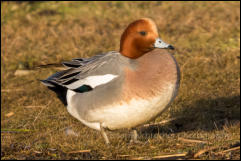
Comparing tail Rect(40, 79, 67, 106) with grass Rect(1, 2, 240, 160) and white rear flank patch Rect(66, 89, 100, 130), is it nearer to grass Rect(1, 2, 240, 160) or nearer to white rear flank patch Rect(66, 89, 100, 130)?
white rear flank patch Rect(66, 89, 100, 130)

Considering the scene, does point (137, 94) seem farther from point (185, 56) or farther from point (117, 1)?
point (117, 1)

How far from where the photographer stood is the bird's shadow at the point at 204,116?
525 centimetres

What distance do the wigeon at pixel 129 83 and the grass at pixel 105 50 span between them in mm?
277

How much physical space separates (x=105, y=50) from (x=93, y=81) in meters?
4.34

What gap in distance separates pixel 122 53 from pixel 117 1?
23.1 feet

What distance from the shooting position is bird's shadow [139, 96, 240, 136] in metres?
5.25

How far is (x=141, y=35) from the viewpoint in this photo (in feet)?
12.0

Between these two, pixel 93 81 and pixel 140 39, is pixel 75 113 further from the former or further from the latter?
pixel 140 39

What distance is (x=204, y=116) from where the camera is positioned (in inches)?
219

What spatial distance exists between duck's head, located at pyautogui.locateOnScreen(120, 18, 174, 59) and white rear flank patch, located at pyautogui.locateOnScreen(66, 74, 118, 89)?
28cm

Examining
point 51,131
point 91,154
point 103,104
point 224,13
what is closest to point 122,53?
point 103,104

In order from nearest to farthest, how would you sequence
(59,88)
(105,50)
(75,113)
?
(75,113)
(59,88)
(105,50)

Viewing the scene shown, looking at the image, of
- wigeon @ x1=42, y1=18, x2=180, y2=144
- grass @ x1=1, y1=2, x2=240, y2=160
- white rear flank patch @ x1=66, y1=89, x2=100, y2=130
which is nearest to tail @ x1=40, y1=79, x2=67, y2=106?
white rear flank patch @ x1=66, y1=89, x2=100, y2=130

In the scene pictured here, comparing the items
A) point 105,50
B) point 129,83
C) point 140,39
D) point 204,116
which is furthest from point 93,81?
point 105,50
